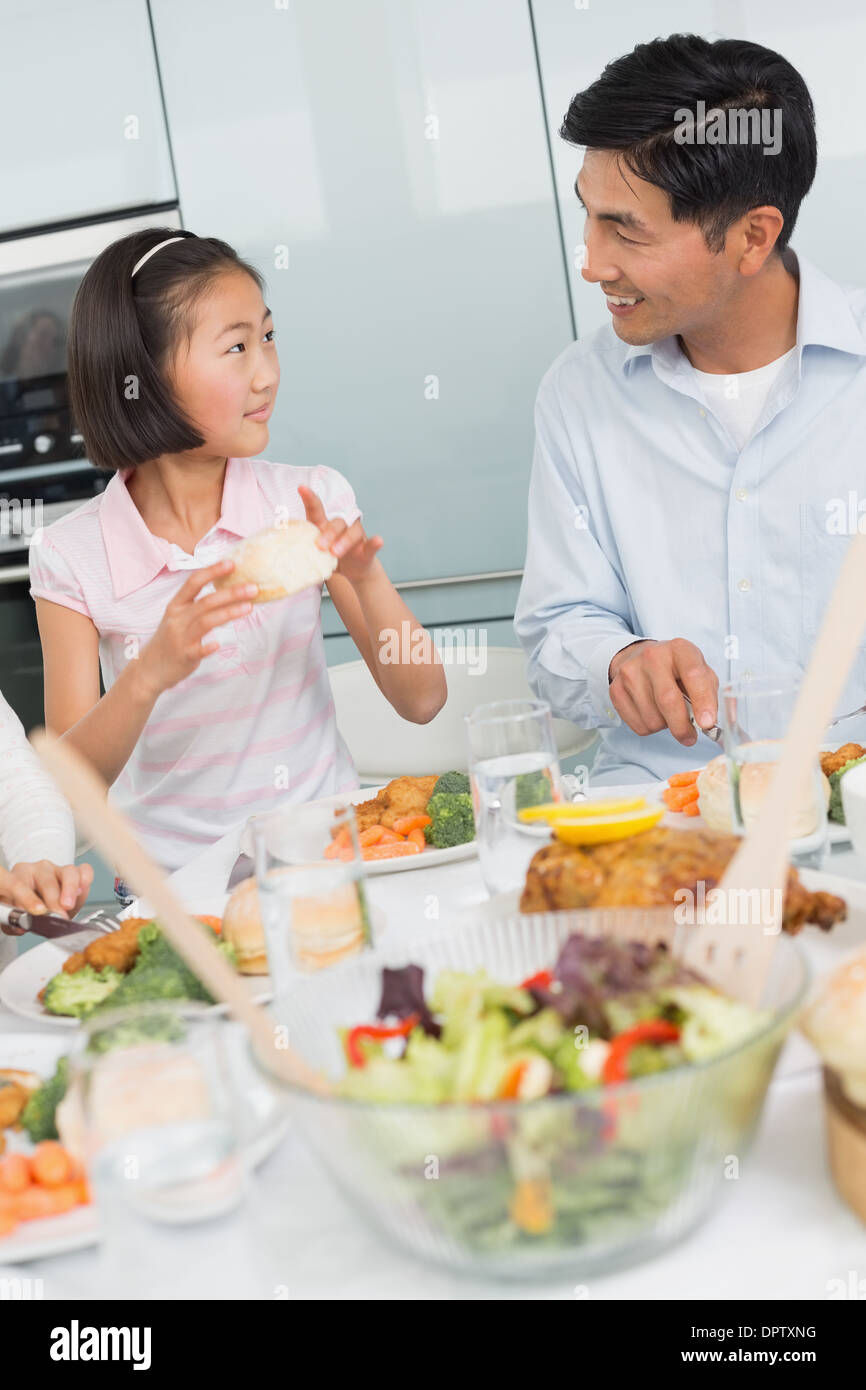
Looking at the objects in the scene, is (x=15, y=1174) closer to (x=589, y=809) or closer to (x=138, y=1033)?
(x=138, y=1033)

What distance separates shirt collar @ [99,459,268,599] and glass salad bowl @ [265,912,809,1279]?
1.51 metres

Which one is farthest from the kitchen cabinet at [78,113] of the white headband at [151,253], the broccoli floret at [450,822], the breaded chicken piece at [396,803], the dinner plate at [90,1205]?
the dinner plate at [90,1205]

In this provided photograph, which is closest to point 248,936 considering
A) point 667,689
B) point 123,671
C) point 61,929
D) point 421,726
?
point 61,929

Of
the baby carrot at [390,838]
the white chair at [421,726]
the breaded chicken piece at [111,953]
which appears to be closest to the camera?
the breaded chicken piece at [111,953]

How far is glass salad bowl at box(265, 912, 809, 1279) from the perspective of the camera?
56 cm

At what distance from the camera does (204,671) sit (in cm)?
204

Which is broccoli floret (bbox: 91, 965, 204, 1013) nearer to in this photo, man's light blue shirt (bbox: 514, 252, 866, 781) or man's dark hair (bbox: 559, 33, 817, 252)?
man's light blue shirt (bbox: 514, 252, 866, 781)

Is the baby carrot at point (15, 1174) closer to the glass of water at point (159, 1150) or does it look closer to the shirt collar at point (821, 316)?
the glass of water at point (159, 1150)

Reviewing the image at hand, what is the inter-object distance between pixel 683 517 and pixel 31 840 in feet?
3.51

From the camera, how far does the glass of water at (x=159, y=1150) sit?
2.03 ft

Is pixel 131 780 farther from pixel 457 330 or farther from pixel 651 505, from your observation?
pixel 457 330

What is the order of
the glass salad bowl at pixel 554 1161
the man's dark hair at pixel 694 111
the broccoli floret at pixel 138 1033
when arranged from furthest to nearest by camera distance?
the man's dark hair at pixel 694 111 < the broccoli floret at pixel 138 1033 < the glass salad bowl at pixel 554 1161

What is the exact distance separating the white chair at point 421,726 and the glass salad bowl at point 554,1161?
1628 mm

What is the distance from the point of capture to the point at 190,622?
1554 mm
